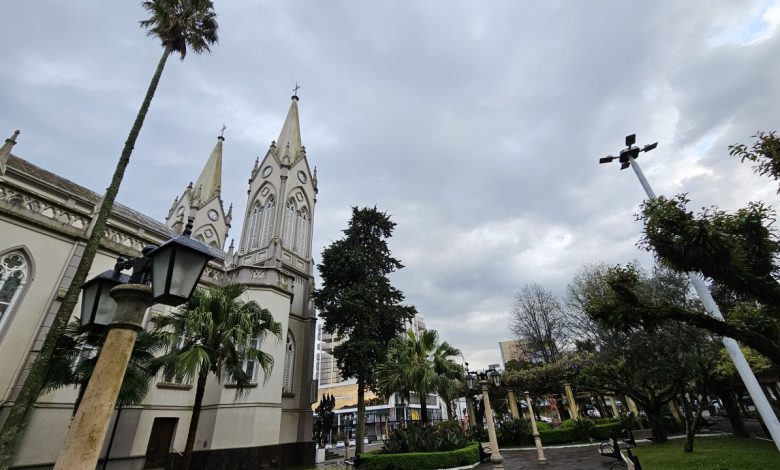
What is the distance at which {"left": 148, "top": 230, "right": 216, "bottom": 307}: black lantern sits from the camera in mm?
3004

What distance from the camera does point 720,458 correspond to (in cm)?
1111

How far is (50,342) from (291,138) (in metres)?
26.7

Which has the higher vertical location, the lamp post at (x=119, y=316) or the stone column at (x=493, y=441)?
the lamp post at (x=119, y=316)

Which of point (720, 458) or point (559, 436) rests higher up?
point (559, 436)

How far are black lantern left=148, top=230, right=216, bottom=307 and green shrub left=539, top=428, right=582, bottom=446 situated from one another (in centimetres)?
2471

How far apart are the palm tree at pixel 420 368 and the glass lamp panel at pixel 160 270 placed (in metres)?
16.8

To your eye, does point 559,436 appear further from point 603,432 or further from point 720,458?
point 720,458

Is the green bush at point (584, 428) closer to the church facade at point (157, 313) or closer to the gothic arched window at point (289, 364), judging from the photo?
the church facade at point (157, 313)

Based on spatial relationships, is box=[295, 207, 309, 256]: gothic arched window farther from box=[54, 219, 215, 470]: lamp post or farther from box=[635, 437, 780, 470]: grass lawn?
box=[54, 219, 215, 470]: lamp post

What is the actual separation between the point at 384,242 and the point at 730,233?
2144 centimetres

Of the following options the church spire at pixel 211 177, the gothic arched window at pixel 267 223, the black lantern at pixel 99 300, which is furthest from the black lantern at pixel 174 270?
the church spire at pixel 211 177

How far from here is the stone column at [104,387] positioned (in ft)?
7.82

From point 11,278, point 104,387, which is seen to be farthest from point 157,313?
point 104,387

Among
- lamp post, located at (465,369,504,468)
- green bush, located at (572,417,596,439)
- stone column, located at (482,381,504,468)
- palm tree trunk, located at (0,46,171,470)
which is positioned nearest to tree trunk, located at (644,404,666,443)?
green bush, located at (572,417,596,439)
